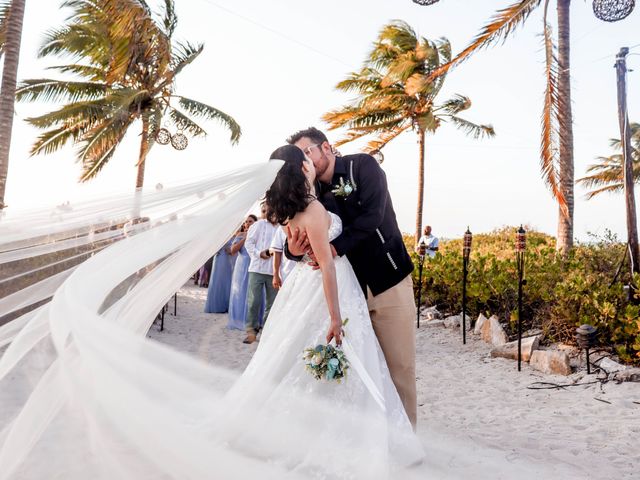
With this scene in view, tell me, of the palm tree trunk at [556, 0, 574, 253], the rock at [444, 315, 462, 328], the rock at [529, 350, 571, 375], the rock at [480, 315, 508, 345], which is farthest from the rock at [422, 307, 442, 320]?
the rock at [529, 350, 571, 375]

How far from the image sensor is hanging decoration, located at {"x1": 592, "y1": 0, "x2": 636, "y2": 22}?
8297 millimetres

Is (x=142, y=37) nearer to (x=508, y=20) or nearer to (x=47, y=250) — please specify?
(x=508, y=20)

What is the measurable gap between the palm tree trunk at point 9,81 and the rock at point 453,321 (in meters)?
7.49

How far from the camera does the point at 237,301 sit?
28.2 feet

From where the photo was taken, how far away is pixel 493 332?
7336 millimetres

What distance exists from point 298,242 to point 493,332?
5.13 m

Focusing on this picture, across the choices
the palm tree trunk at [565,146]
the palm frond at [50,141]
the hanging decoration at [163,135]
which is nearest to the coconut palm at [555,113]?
the palm tree trunk at [565,146]

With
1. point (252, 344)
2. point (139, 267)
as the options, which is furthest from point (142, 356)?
point (252, 344)

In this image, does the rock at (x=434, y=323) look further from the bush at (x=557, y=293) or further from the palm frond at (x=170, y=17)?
the palm frond at (x=170, y=17)

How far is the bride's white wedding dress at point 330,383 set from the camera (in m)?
2.76

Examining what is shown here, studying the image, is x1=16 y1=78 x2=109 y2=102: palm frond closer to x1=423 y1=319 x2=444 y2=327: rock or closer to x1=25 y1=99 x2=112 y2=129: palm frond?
x1=25 y1=99 x2=112 y2=129: palm frond

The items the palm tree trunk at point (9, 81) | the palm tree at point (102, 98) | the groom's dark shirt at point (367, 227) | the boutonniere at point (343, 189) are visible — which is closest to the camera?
the groom's dark shirt at point (367, 227)

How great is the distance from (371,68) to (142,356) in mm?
20498

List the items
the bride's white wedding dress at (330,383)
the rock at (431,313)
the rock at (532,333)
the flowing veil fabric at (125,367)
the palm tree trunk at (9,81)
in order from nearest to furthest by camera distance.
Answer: the flowing veil fabric at (125,367), the bride's white wedding dress at (330,383), the rock at (532,333), the palm tree trunk at (9,81), the rock at (431,313)
